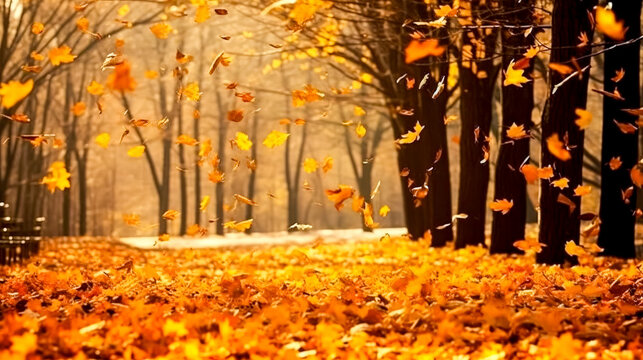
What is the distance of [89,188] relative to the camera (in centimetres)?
4462

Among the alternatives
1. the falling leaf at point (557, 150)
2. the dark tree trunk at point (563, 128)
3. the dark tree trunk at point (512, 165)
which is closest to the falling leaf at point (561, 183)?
the dark tree trunk at point (563, 128)

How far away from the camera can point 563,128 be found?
9.21m

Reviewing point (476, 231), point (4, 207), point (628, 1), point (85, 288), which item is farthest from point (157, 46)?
point (85, 288)

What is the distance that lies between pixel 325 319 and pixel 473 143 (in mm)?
9004

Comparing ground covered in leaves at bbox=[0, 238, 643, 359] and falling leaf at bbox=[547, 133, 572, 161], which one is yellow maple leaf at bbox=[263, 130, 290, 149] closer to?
ground covered in leaves at bbox=[0, 238, 643, 359]

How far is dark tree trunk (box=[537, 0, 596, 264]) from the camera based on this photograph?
29.2 feet

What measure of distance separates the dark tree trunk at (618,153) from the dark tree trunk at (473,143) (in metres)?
2.44

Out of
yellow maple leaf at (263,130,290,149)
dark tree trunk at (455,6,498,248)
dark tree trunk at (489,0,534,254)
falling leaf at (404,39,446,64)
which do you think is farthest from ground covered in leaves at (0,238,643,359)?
dark tree trunk at (455,6,498,248)

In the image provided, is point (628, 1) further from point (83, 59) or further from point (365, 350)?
point (83, 59)

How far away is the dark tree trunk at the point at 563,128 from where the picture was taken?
8.91 m

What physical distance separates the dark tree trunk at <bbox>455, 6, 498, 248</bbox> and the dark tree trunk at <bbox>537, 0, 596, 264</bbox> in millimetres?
3708

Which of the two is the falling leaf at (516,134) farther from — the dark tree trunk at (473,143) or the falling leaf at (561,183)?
the dark tree trunk at (473,143)

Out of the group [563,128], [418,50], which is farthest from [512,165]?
[418,50]

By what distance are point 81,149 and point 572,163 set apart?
24.9 metres
